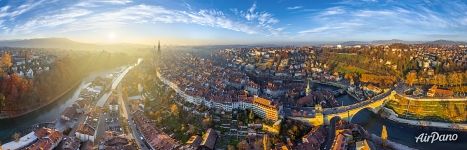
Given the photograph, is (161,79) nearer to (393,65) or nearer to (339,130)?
(339,130)

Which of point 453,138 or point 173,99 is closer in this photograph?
point 453,138

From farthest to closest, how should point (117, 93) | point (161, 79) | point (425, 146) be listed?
point (161, 79), point (117, 93), point (425, 146)

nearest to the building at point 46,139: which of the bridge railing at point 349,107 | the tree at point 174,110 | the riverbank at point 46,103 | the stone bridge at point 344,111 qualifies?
the riverbank at point 46,103

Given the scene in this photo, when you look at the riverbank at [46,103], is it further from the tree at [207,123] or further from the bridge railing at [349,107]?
the bridge railing at [349,107]

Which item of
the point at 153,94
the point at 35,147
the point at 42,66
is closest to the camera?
the point at 35,147

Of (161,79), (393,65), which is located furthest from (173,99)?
(393,65)

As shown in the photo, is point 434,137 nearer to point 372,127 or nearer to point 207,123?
point 372,127

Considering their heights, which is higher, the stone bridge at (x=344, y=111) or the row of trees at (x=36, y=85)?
the row of trees at (x=36, y=85)
